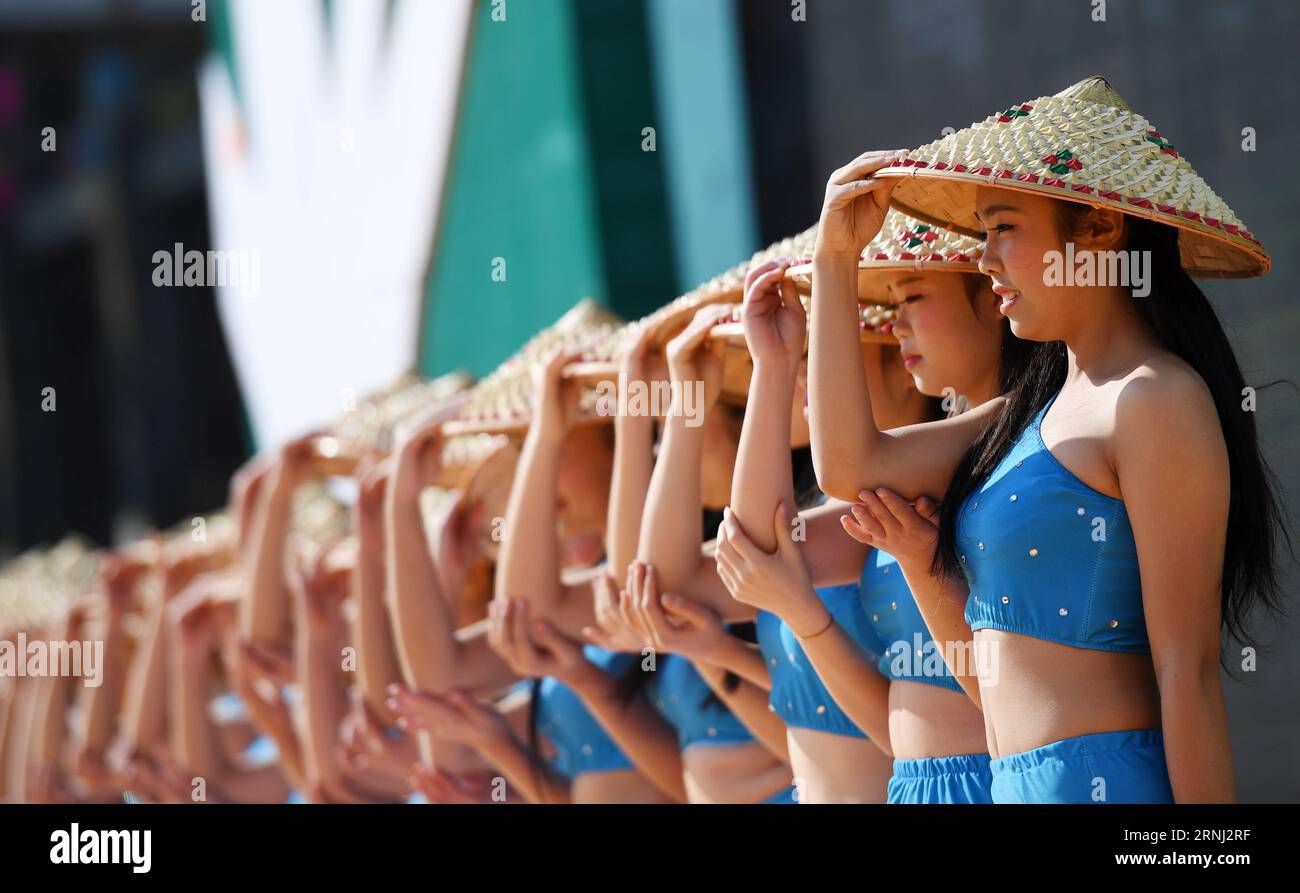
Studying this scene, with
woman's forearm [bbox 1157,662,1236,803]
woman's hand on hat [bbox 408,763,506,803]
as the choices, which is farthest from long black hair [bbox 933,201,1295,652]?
woman's hand on hat [bbox 408,763,506,803]

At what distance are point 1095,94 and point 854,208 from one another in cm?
35

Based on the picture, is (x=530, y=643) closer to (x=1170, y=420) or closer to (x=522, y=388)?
(x=522, y=388)

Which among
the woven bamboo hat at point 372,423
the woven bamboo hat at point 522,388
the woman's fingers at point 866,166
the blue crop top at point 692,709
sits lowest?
the blue crop top at point 692,709

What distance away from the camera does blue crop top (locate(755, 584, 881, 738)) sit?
8.59ft

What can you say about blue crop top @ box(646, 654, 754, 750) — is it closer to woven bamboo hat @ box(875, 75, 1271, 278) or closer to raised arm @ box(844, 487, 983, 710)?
raised arm @ box(844, 487, 983, 710)

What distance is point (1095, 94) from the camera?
2.18 m

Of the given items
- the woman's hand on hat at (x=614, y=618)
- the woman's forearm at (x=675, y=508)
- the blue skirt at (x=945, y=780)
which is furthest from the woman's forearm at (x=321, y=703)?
the blue skirt at (x=945, y=780)

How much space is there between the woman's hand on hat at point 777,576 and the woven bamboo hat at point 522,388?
77cm

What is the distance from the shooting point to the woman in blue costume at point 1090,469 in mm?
1912

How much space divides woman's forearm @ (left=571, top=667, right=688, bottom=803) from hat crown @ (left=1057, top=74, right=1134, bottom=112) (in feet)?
4.69

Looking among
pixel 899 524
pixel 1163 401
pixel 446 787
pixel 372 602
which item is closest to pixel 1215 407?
pixel 1163 401

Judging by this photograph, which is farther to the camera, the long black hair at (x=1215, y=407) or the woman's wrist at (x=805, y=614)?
the woman's wrist at (x=805, y=614)

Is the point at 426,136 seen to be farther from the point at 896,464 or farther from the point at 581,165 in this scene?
the point at 896,464

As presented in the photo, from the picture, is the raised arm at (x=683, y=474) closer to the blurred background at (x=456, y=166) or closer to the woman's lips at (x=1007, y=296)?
the woman's lips at (x=1007, y=296)
